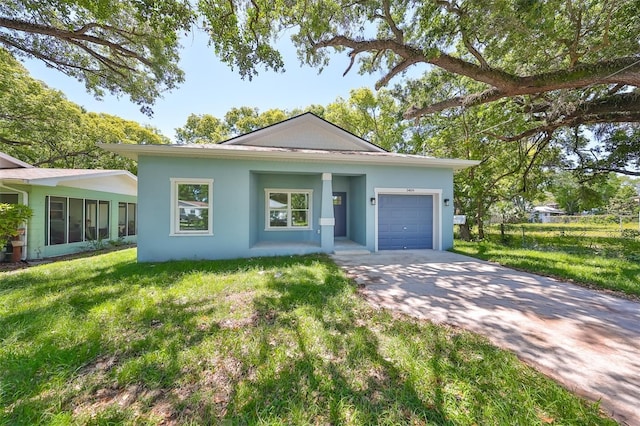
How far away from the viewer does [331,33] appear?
6395mm

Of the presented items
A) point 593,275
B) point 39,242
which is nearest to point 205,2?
point 39,242

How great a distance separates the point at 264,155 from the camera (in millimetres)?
7066

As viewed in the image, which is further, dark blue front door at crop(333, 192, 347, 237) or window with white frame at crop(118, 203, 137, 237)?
window with white frame at crop(118, 203, 137, 237)

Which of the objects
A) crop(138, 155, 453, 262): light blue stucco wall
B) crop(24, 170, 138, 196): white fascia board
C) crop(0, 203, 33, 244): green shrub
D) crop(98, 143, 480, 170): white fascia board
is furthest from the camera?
crop(24, 170, 138, 196): white fascia board

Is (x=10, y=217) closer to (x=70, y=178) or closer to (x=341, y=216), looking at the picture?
(x=70, y=178)

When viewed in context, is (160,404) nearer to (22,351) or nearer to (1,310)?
(22,351)

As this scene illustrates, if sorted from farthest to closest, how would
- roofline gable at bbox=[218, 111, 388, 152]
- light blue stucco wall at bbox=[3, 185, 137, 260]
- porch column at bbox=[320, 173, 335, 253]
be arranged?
roofline gable at bbox=[218, 111, 388, 152] → light blue stucco wall at bbox=[3, 185, 137, 260] → porch column at bbox=[320, 173, 335, 253]

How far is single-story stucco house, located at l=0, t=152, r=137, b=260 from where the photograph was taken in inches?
319

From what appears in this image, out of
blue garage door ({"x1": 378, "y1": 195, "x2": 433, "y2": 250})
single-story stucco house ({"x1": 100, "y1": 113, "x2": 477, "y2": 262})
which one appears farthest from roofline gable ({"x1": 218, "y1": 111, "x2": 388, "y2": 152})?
blue garage door ({"x1": 378, "y1": 195, "x2": 433, "y2": 250})

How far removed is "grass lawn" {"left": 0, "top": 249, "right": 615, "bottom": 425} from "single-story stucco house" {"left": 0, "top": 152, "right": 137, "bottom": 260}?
6.03 meters

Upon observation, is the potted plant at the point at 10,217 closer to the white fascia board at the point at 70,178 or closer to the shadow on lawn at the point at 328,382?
the white fascia board at the point at 70,178

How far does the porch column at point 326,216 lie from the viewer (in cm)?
787

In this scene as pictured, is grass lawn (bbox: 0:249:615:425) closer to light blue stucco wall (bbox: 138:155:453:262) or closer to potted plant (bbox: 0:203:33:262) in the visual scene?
potted plant (bbox: 0:203:33:262)

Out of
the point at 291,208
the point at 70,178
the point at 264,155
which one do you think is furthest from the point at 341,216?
the point at 70,178
